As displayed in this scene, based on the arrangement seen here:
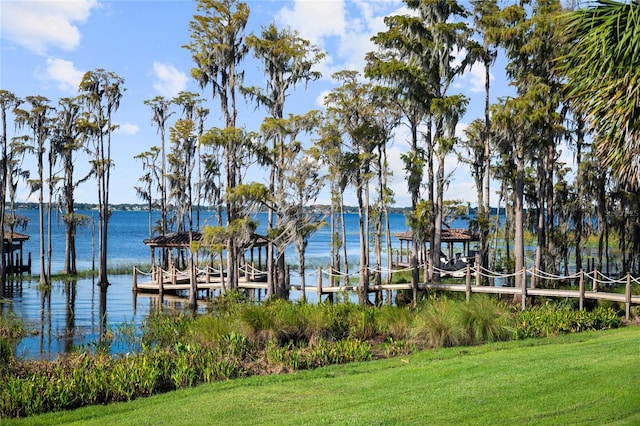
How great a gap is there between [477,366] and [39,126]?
104 feet

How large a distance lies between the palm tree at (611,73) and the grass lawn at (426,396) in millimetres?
3167

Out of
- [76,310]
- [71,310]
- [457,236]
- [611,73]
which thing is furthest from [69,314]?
[457,236]

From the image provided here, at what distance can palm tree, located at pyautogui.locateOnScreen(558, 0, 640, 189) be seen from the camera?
28.0 feet

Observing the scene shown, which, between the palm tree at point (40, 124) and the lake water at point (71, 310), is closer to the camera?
the lake water at point (71, 310)

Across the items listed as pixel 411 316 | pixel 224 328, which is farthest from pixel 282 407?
pixel 411 316

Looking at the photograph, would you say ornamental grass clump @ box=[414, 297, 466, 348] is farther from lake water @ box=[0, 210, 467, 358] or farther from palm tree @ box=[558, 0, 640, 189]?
lake water @ box=[0, 210, 467, 358]

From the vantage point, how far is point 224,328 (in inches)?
555

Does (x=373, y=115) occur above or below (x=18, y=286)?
above

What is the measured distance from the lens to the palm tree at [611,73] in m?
8.53

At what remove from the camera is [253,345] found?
45.7 feet

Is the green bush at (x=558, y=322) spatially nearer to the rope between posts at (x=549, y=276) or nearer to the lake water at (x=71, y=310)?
the rope between posts at (x=549, y=276)

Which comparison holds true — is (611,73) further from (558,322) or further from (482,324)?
(558,322)

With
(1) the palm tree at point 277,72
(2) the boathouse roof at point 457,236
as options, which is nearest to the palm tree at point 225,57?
(1) the palm tree at point 277,72

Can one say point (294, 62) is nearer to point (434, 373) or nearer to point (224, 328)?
point (224, 328)
